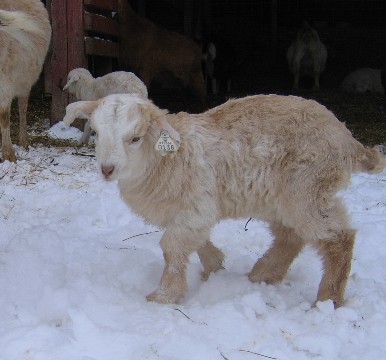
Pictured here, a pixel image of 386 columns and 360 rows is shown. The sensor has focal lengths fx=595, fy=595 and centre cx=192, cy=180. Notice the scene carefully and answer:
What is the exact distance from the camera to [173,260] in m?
3.29

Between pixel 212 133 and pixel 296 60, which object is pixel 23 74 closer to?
pixel 212 133

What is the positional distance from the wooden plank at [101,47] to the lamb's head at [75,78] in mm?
720

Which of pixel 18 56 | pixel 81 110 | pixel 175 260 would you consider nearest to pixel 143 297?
pixel 175 260

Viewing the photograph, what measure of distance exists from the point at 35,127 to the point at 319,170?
538cm

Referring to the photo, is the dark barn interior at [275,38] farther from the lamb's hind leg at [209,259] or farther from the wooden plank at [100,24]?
the lamb's hind leg at [209,259]

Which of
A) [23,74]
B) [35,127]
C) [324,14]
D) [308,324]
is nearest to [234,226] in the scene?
[308,324]

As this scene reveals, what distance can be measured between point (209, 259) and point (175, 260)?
1.36ft

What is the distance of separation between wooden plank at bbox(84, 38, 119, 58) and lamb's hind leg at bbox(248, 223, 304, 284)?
4.68 meters

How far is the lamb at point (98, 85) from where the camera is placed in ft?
21.3

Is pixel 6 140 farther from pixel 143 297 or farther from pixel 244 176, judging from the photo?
pixel 244 176

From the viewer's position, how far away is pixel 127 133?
9.93 feet

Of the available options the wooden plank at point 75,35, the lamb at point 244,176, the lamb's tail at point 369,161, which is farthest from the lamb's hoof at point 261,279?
the wooden plank at point 75,35

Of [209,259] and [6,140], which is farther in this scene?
[6,140]

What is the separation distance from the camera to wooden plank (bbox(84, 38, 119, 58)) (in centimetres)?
755
